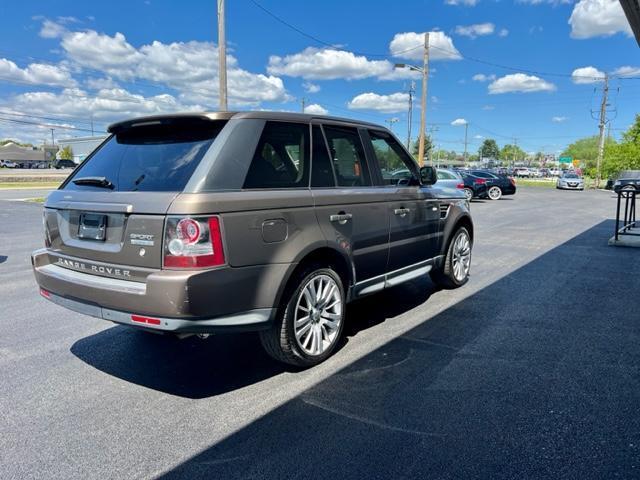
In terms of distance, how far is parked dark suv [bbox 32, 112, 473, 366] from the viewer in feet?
9.63

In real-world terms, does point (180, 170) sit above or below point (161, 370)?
above

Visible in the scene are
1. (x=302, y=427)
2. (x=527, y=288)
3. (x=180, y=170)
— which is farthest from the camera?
(x=527, y=288)

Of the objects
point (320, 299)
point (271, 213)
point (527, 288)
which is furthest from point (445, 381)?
point (527, 288)

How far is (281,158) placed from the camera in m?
3.59

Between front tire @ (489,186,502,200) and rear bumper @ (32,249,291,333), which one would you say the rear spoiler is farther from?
front tire @ (489,186,502,200)

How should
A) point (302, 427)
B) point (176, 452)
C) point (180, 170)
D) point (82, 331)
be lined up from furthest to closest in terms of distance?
point (82, 331) → point (180, 170) → point (302, 427) → point (176, 452)

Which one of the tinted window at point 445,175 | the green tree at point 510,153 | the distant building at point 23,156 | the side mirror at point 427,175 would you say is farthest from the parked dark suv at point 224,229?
the green tree at point 510,153

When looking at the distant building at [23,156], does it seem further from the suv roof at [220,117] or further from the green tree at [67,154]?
the suv roof at [220,117]

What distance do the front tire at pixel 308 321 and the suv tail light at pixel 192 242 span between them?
74cm

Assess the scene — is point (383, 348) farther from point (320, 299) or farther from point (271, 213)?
point (271, 213)

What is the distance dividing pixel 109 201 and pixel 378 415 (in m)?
2.24

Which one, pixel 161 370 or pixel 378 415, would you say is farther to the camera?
pixel 161 370

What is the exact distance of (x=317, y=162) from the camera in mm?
3896

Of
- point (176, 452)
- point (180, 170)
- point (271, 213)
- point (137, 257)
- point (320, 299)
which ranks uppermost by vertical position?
point (180, 170)
